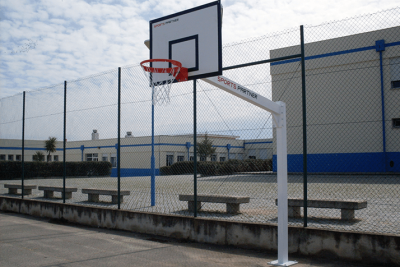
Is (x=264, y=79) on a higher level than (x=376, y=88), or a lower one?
lower

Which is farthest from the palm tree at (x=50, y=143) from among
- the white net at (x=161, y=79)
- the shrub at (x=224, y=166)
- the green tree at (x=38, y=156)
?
the white net at (x=161, y=79)

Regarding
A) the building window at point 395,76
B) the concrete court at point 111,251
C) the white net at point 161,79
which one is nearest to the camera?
the concrete court at point 111,251

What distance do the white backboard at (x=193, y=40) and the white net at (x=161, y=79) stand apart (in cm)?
4

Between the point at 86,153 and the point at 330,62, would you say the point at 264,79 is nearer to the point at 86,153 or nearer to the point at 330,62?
the point at 330,62

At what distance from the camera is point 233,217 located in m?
7.46

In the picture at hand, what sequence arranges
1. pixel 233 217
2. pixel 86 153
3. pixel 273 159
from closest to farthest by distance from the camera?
pixel 233 217, pixel 273 159, pixel 86 153

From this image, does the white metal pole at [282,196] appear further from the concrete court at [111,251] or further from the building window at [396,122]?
the building window at [396,122]

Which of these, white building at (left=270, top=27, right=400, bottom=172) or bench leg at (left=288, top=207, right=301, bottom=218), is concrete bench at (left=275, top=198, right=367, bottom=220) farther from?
white building at (left=270, top=27, right=400, bottom=172)

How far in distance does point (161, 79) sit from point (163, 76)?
0.21ft

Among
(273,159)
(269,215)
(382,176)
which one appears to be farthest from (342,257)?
(382,176)

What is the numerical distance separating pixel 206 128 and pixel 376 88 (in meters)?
13.5

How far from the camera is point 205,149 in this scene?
9.22 metres

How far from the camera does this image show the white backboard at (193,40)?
562 centimetres

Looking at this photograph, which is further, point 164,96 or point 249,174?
point 249,174
